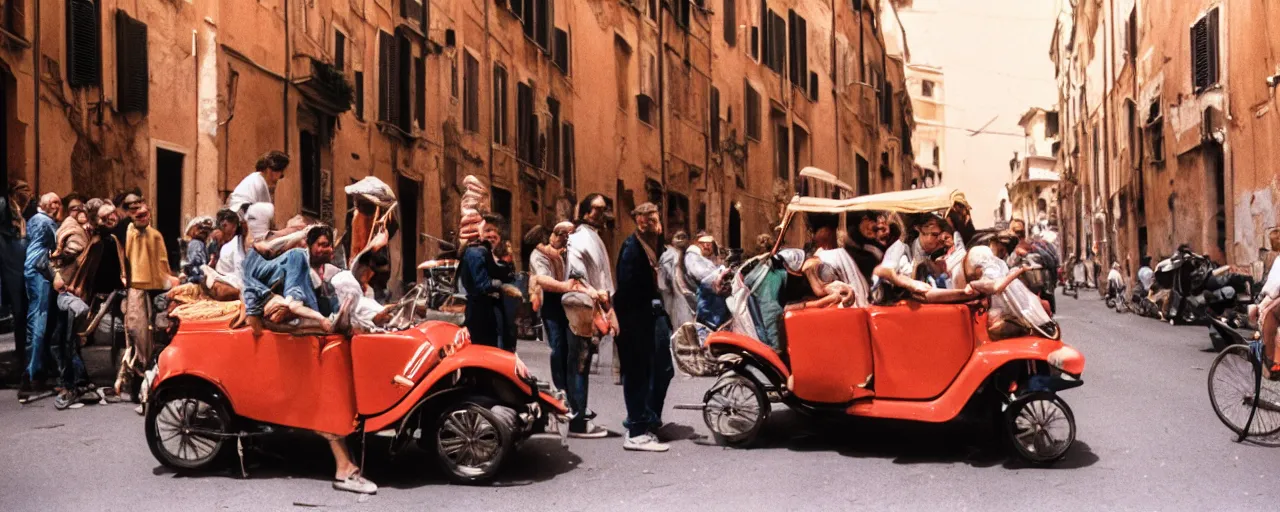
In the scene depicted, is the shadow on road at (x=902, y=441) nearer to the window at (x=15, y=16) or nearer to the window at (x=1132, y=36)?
the window at (x=15, y=16)

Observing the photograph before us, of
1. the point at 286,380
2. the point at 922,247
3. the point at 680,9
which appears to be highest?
the point at 680,9

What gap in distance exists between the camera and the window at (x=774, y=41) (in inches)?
1156

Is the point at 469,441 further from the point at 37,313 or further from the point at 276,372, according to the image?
the point at 37,313

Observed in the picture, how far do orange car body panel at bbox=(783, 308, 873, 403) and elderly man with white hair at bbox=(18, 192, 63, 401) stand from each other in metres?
5.22

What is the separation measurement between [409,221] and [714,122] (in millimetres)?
12414

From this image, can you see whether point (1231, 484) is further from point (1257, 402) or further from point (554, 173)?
point (554, 173)

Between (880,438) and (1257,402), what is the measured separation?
228 cm

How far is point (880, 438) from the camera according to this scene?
7.70 m

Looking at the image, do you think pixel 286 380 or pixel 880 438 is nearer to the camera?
pixel 286 380

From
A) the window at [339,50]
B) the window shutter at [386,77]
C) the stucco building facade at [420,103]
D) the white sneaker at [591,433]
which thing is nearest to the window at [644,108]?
the stucco building facade at [420,103]

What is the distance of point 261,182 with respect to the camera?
8070mm

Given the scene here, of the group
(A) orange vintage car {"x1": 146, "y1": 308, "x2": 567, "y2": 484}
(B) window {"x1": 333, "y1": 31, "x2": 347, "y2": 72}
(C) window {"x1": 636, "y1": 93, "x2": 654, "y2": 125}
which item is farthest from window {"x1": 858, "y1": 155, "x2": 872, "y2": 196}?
(A) orange vintage car {"x1": 146, "y1": 308, "x2": 567, "y2": 484}

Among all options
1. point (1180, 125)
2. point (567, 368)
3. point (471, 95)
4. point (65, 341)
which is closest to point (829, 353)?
point (567, 368)

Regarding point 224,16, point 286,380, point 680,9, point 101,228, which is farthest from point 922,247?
point 680,9
